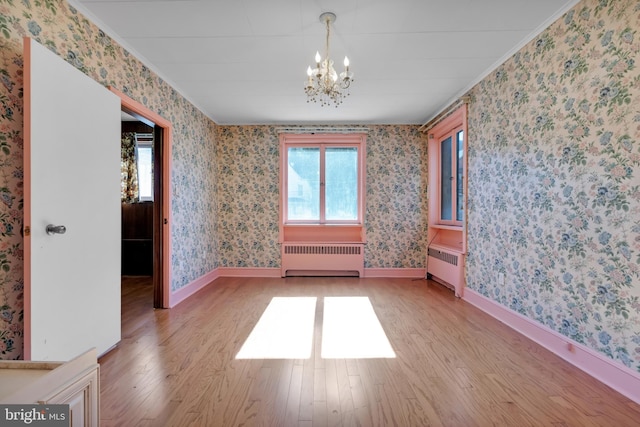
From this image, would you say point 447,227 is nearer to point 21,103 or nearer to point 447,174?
point 447,174

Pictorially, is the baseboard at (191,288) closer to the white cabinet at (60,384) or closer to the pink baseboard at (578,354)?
the white cabinet at (60,384)

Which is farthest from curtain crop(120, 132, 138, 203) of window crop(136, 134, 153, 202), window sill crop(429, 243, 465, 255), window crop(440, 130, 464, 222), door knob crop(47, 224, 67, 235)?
window crop(440, 130, 464, 222)

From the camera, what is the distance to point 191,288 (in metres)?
3.79

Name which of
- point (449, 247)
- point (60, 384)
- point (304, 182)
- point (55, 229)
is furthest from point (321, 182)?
point (60, 384)

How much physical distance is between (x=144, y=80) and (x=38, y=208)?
172cm

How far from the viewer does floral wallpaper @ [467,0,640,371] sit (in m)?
1.71

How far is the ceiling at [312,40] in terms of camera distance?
2.08 metres

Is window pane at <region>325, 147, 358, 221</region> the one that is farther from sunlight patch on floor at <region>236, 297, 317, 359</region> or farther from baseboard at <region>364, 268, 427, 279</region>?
sunlight patch on floor at <region>236, 297, 317, 359</region>

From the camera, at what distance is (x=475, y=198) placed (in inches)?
132

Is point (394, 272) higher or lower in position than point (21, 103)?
lower

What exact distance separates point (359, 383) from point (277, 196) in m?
3.41

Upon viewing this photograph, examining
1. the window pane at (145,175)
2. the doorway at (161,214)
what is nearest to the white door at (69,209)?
the doorway at (161,214)

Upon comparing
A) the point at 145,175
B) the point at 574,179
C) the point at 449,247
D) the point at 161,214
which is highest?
the point at 145,175

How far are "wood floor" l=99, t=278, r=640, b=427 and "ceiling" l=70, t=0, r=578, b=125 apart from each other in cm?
244
